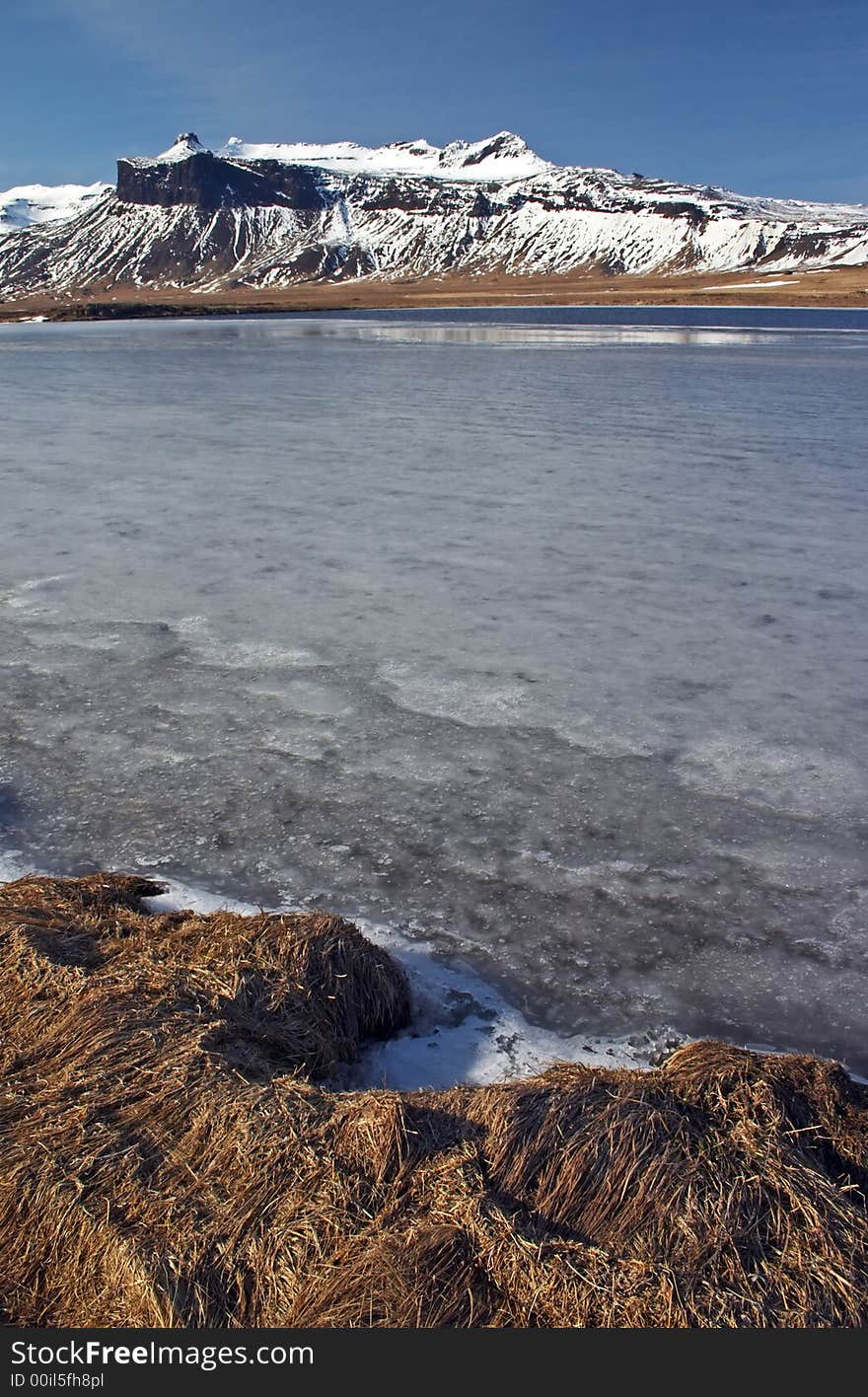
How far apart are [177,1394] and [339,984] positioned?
1559 mm

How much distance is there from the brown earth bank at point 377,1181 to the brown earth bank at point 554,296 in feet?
310

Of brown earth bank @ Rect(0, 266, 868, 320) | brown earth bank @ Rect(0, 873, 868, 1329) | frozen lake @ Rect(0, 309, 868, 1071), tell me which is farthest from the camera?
brown earth bank @ Rect(0, 266, 868, 320)

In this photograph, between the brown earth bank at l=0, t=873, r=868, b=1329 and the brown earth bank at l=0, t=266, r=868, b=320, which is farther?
the brown earth bank at l=0, t=266, r=868, b=320

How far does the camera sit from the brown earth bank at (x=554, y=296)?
9775 cm

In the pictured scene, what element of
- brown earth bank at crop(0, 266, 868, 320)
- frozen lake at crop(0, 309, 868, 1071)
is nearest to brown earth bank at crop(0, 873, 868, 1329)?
frozen lake at crop(0, 309, 868, 1071)

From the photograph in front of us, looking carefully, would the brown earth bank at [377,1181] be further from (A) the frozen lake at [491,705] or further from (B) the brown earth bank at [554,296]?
(B) the brown earth bank at [554,296]

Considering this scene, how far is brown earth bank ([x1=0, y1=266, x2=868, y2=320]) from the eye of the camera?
97750 millimetres

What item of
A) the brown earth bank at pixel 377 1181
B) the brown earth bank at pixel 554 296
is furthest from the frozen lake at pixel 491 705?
the brown earth bank at pixel 554 296

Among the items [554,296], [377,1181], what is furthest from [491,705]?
[554,296]

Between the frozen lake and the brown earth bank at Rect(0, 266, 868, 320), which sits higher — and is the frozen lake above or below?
below

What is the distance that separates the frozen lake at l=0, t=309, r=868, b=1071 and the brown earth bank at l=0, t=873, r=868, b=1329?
0.92 meters

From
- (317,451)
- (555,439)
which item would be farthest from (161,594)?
(555,439)

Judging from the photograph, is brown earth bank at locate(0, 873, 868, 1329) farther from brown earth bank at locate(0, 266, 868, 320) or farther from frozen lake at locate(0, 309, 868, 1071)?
brown earth bank at locate(0, 266, 868, 320)

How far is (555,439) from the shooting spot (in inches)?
682
